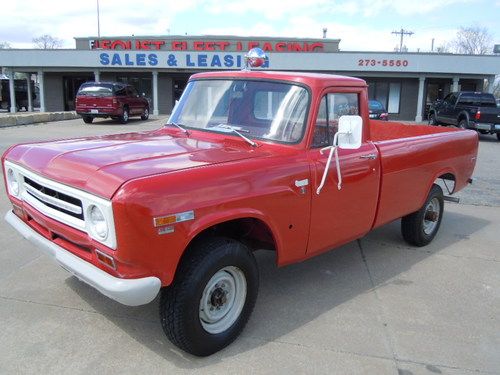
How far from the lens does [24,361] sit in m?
3.11

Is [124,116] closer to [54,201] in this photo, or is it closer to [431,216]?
[431,216]

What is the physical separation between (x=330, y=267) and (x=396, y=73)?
2650cm

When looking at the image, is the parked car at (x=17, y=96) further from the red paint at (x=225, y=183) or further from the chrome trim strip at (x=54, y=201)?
the chrome trim strip at (x=54, y=201)

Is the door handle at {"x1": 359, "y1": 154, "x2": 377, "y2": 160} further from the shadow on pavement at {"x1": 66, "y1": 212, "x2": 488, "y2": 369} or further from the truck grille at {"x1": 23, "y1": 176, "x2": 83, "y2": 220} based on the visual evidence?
the truck grille at {"x1": 23, "y1": 176, "x2": 83, "y2": 220}

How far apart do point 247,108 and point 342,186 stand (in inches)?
41.0

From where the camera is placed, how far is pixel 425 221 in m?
5.81

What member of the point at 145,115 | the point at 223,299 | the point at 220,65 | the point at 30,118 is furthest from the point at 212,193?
the point at 220,65

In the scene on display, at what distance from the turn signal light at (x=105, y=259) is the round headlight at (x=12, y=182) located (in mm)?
1340

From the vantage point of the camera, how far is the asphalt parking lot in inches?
126

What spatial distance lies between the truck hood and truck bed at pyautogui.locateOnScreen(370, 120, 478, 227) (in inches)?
65.4

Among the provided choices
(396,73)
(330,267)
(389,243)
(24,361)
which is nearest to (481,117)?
(396,73)

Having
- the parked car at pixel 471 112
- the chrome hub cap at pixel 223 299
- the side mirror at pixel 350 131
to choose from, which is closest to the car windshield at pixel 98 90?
the parked car at pixel 471 112

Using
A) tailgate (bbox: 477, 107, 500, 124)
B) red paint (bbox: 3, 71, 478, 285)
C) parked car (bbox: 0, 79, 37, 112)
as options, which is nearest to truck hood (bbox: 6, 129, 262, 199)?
red paint (bbox: 3, 71, 478, 285)

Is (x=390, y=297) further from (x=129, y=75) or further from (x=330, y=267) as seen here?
(x=129, y=75)
